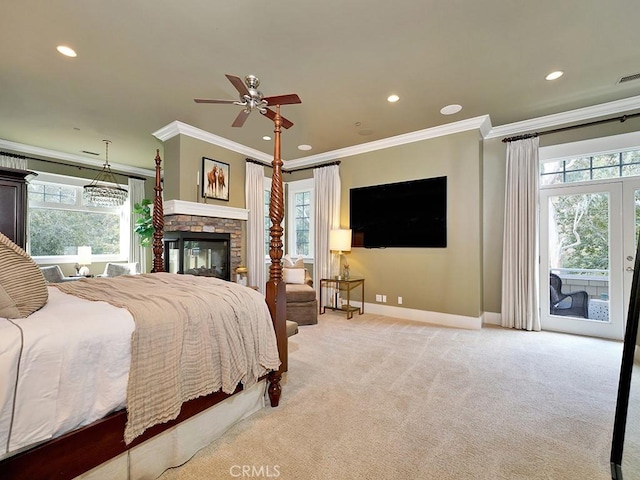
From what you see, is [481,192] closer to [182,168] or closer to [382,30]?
[382,30]

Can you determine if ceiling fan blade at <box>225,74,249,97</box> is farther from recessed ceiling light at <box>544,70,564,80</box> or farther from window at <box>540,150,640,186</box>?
window at <box>540,150,640,186</box>

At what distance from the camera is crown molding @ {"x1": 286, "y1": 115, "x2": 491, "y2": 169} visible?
3.99 meters

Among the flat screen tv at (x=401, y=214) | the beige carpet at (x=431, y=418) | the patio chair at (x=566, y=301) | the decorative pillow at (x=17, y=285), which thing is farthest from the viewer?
the flat screen tv at (x=401, y=214)

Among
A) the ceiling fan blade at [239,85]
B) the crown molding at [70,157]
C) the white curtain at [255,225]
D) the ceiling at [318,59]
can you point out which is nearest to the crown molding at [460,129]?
the ceiling at [318,59]

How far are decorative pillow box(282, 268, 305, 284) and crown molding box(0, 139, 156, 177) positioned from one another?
437 centimetres

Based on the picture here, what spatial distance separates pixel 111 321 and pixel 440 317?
4093 mm

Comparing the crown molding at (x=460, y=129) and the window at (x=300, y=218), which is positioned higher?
the crown molding at (x=460, y=129)

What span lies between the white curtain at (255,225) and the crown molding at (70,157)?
120 inches

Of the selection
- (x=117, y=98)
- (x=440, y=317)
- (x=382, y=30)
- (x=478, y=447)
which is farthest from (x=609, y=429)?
(x=117, y=98)

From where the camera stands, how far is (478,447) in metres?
1.68

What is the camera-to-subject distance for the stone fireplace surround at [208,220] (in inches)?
167

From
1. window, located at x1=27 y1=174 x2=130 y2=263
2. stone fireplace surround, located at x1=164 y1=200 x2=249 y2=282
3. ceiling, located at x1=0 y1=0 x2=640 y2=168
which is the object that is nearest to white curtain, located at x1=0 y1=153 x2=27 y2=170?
window, located at x1=27 y1=174 x2=130 y2=263

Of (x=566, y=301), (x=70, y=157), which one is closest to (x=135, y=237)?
(x=70, y=157)

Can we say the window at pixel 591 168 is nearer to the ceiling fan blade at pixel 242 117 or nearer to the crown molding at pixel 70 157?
the ceiling fan blade at pixel 242 117
